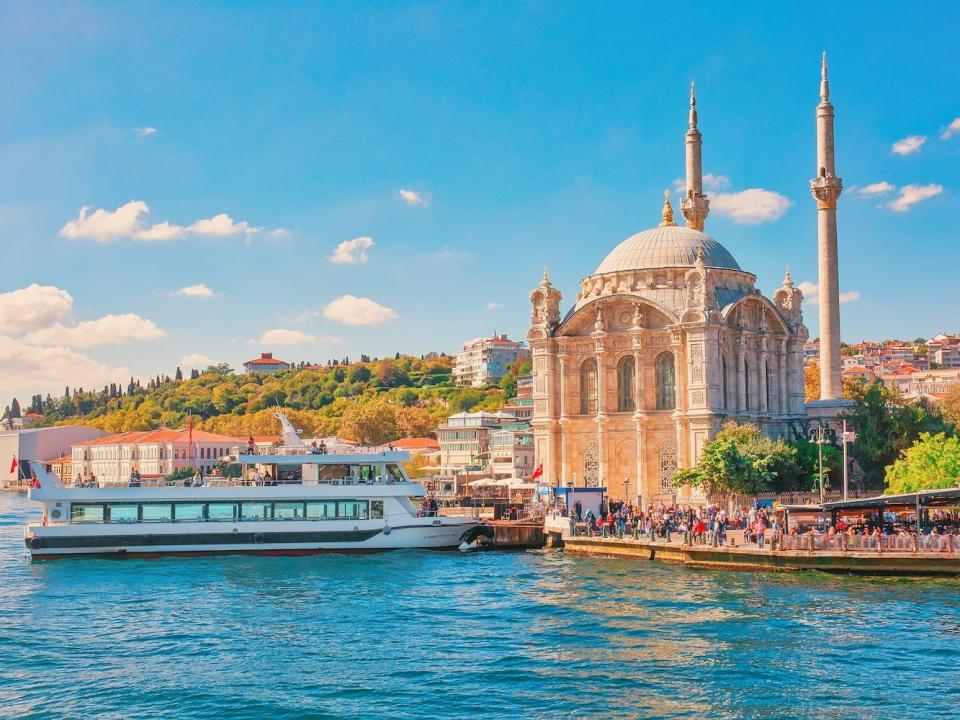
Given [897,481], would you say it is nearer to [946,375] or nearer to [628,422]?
[628,422]

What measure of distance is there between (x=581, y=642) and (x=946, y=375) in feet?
376

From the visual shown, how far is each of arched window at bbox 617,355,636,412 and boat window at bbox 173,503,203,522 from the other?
2059 cm

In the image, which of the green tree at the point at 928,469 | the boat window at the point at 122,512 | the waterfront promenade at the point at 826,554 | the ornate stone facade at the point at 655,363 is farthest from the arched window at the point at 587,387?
the boat window at the point at 122,512

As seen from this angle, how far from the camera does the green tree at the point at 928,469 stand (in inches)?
1563

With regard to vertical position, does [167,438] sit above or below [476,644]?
above

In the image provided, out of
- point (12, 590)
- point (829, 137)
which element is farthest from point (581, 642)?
point (829, 137)

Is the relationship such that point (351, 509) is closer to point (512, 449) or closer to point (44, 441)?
point (512, 449)

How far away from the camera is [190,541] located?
134 ft

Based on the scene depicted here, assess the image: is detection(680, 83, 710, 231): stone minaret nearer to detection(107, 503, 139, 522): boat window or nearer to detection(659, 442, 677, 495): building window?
detection(659, 442, 677, 495): building window

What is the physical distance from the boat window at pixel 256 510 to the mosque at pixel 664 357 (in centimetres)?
1700

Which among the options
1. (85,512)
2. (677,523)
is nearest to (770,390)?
(677,523)

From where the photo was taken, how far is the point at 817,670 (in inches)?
858

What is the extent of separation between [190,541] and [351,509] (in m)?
5.59

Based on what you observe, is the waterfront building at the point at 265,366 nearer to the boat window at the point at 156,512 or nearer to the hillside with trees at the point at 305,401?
the hillside with trees at the point at 305,401
